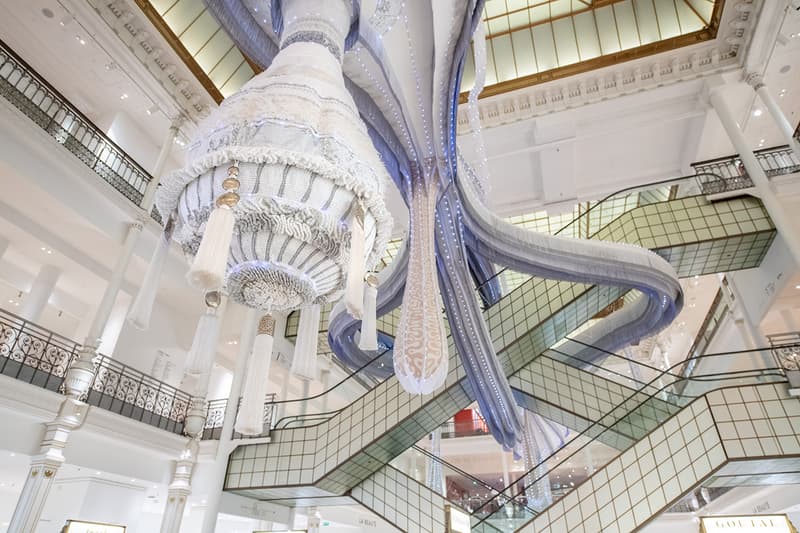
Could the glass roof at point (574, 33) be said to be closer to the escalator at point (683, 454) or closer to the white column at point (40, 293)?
the escalator at point (683, 454)

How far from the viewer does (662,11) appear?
30.8ft

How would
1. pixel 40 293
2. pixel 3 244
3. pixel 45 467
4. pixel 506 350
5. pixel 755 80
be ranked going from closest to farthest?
pixel 45 467, pixel 506 350, pixel 755 80, pixel 3 244, pixel 40 293

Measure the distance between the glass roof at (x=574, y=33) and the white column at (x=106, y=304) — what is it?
6539mm

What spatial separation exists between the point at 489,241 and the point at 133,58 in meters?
7.37

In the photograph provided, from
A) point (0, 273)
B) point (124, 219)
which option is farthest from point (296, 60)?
point (0, 273)

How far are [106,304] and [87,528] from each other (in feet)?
11.8

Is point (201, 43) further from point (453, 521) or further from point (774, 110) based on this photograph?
point (774, 110)

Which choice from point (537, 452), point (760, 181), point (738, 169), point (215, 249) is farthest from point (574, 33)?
point (215, 249)

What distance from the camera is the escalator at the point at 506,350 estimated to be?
293 inches

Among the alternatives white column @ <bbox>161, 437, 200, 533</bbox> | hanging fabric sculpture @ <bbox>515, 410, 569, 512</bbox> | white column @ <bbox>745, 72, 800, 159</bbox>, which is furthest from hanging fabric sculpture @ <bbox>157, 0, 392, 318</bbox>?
white column @ <bbox>745, 72, 800, 159</bbox>

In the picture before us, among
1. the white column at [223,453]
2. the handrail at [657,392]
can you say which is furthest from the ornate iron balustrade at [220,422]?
the handrail at [657,392]

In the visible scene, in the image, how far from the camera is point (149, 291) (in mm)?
2260

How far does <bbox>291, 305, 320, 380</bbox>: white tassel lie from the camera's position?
8.31 ft

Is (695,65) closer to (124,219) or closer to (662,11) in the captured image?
(662,11)
